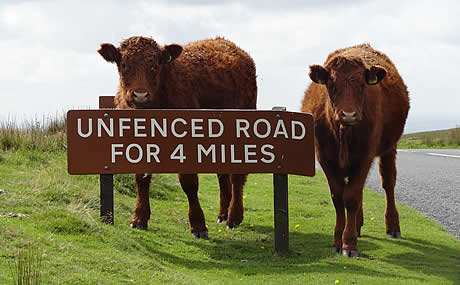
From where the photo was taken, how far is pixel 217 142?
6.85 m

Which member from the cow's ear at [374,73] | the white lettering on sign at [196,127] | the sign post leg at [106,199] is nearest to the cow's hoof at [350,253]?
the cow's ear at [374,73]

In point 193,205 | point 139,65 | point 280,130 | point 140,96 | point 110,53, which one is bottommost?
point 193,205

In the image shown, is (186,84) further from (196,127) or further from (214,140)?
(214,140)

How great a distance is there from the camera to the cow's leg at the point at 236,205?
8805mm

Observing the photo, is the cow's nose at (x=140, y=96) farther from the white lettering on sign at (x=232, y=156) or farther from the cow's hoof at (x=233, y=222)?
the cow's hoof at (x=233, y=222)

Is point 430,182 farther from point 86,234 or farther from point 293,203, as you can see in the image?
point 86,234

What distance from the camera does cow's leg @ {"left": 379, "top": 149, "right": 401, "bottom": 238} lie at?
8.33 metres

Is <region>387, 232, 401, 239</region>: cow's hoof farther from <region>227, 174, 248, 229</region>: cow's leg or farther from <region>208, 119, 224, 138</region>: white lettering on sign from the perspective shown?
<region>208, 119, 224, 138</region>: white lettering on sign

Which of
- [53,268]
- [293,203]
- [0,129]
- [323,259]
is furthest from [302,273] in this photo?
[0,129]

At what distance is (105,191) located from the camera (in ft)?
24.6

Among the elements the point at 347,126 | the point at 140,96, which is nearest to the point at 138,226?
→ the point at 140,96

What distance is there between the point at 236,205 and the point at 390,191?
2348mm

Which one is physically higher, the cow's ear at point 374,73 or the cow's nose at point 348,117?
the cow's ear at point 374,73

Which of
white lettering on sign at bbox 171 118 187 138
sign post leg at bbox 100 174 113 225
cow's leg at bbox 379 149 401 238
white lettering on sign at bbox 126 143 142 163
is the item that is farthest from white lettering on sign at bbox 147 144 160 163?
cow's leg at bbox 379 149 401 238
